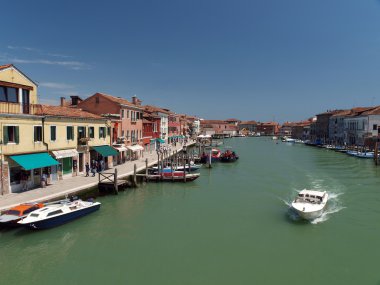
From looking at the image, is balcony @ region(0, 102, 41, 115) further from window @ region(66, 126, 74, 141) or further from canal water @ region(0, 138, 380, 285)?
canal water @ region(0, 138, 380, 285)

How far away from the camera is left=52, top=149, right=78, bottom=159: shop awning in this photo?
70.2 feet

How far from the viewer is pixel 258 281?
10883 mm

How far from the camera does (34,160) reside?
62.0 feet

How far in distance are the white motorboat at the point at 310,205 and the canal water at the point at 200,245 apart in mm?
470

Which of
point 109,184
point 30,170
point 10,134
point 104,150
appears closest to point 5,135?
point 10,134

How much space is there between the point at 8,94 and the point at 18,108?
0.99m

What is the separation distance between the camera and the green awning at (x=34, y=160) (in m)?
17.8

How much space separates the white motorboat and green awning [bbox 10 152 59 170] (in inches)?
602

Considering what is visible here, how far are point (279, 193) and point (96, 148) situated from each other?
1562 cm

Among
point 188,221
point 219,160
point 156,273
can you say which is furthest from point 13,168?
point 219,160

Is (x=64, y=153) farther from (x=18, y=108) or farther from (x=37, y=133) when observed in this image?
(x=18, y=108)

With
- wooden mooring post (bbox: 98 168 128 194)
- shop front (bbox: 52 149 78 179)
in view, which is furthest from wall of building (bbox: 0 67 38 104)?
wooden mooring post (bbox: 98 168 128 194)

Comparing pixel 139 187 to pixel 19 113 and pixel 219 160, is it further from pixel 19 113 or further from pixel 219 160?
pixel 219 160

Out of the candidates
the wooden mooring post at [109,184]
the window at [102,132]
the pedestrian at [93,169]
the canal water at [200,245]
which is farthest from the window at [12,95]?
the window at [102,132]
